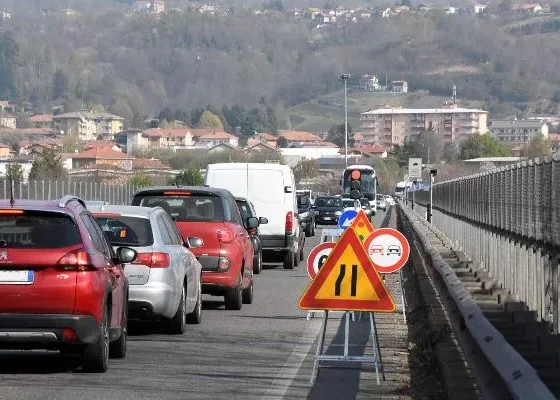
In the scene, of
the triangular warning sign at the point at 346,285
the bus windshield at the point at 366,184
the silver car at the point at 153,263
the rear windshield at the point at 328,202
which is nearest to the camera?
the triangular warning sign at the point at 346,285

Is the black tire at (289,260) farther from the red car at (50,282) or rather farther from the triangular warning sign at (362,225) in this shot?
the red car at (50,282)

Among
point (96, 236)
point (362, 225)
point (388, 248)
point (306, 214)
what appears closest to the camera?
point (96, 236)

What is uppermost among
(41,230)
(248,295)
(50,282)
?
(41,230)

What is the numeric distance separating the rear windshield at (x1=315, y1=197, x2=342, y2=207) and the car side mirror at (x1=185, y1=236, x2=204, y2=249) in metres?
57.1

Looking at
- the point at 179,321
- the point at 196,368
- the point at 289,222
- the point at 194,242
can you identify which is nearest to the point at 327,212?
the point at 289,222

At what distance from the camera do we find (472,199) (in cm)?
3888

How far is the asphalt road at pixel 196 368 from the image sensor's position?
14.2 metres

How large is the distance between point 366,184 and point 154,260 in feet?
322

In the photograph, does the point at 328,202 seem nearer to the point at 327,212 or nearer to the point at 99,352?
the point at 327,212

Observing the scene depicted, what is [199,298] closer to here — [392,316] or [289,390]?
[392,316]

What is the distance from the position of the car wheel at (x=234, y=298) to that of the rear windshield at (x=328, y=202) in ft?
186

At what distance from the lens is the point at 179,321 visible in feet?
63.5

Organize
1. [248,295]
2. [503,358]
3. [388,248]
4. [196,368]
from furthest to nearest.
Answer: [248,295] < [388,248] < [196,368] < [503,358]

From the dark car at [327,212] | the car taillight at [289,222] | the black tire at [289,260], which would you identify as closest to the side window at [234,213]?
the car taillight at [289,222]
